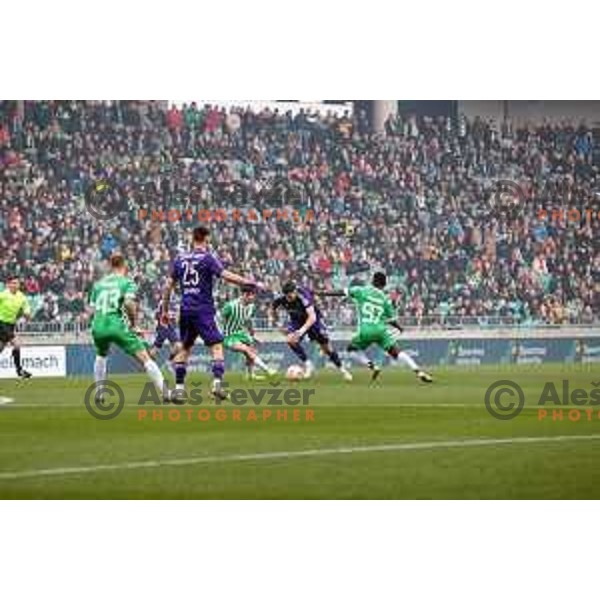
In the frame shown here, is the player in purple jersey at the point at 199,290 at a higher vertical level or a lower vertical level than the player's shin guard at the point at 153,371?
higher

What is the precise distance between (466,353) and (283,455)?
93.5 feet

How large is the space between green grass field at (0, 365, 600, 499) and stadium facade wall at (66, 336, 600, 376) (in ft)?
58.1

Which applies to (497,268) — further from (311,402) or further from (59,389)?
(311,402)

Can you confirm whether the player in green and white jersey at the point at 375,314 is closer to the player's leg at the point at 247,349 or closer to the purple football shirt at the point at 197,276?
the player's leg at the point at 247,349

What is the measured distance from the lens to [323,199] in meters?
49.1

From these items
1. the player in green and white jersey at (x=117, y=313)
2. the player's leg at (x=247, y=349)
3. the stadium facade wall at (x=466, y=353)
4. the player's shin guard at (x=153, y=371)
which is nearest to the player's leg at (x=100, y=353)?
the player in green and white jersey at (x=117, y=313)

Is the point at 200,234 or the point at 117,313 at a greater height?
the point at 200,234

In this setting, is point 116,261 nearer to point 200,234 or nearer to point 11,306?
point 200,234

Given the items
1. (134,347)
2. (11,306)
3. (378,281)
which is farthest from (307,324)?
(134,347)

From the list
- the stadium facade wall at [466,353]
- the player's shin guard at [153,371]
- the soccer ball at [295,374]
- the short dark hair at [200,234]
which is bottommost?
the stadium facade wall at [466,353]

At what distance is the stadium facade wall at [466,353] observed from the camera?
39812mm

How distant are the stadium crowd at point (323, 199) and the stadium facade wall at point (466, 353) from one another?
896 millimetres

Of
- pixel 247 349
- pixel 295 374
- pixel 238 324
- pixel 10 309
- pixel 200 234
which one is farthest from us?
pixel 10 309

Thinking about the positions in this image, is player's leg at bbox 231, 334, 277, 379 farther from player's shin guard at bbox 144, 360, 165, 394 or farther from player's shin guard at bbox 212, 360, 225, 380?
player's shin guard at bbox 144, 360, 165, 394
